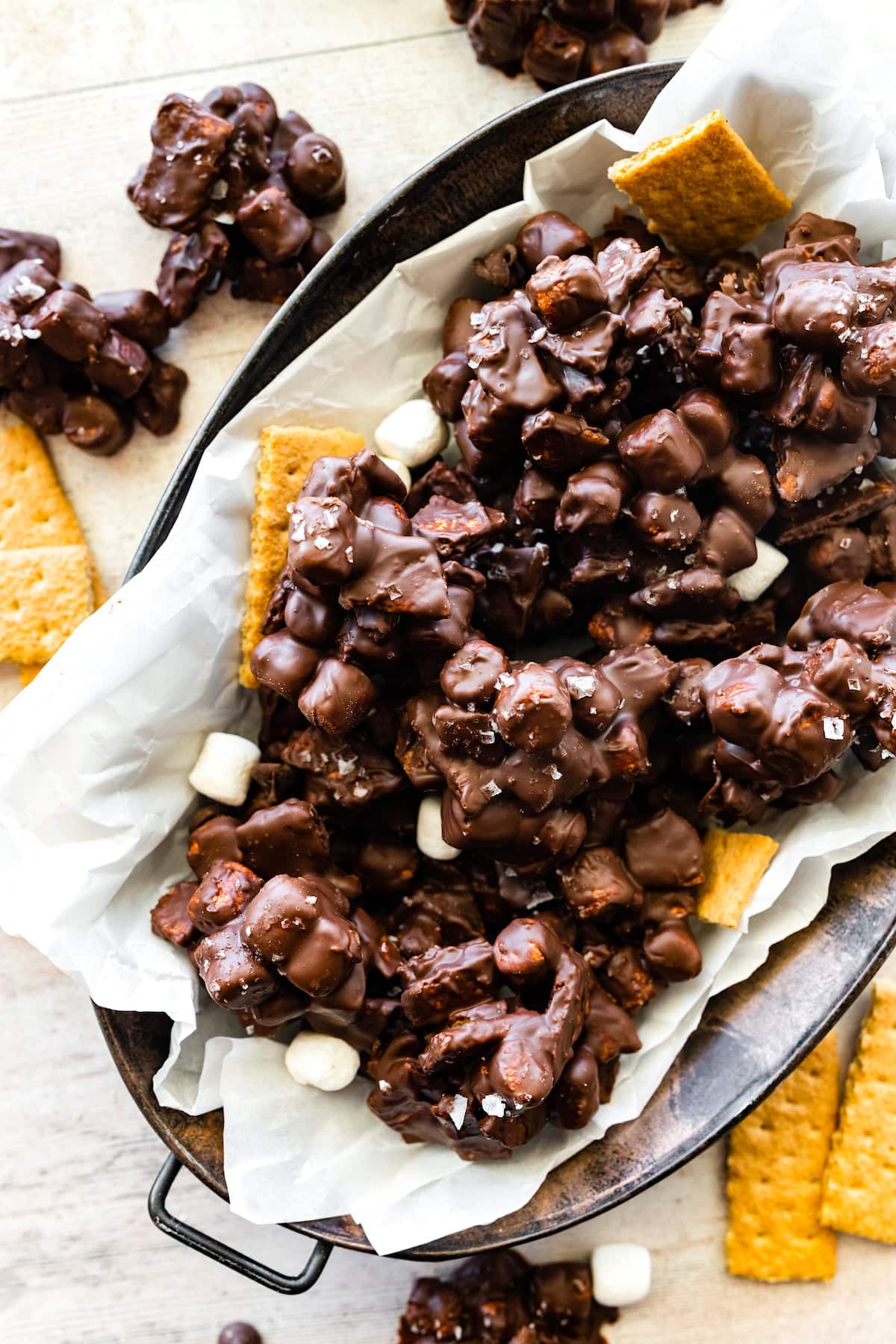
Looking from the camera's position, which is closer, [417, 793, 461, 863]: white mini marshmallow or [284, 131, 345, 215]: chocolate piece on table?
[417, 793, 461, 863]: white mini marshmallow


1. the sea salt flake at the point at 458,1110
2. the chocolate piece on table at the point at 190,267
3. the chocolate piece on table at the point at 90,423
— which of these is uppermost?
the chocolate piece on table at the point at 190,267

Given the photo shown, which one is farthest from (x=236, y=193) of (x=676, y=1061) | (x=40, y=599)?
(x=676, y=1061)

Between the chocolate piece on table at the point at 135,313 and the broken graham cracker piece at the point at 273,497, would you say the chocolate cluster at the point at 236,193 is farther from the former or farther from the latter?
the broken graham cracker piece at the point at 273,497

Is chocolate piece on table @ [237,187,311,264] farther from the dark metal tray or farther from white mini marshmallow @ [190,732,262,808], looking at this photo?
white mini marshmallow @ [190,732,262,808]

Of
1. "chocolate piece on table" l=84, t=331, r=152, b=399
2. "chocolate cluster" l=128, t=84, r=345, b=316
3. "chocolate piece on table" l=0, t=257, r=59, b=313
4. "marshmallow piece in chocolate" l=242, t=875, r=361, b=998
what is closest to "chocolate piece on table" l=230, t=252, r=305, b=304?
"chocolate cluster" l=128, t=84, r=345, b=316

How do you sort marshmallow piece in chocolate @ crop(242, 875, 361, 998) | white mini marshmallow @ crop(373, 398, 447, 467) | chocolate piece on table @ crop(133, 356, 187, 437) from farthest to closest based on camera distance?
chocolate piece on table @ crop(133, 356, 187, 437), white mini marshmallow @ crop(373, 398, 447, 467), marshmallow piece in chocolate @ crop(242, 875, 361, 998)

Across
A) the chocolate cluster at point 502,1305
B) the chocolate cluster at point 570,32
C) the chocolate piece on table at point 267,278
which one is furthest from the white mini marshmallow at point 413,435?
the chocolate cluster at point 502,1305
